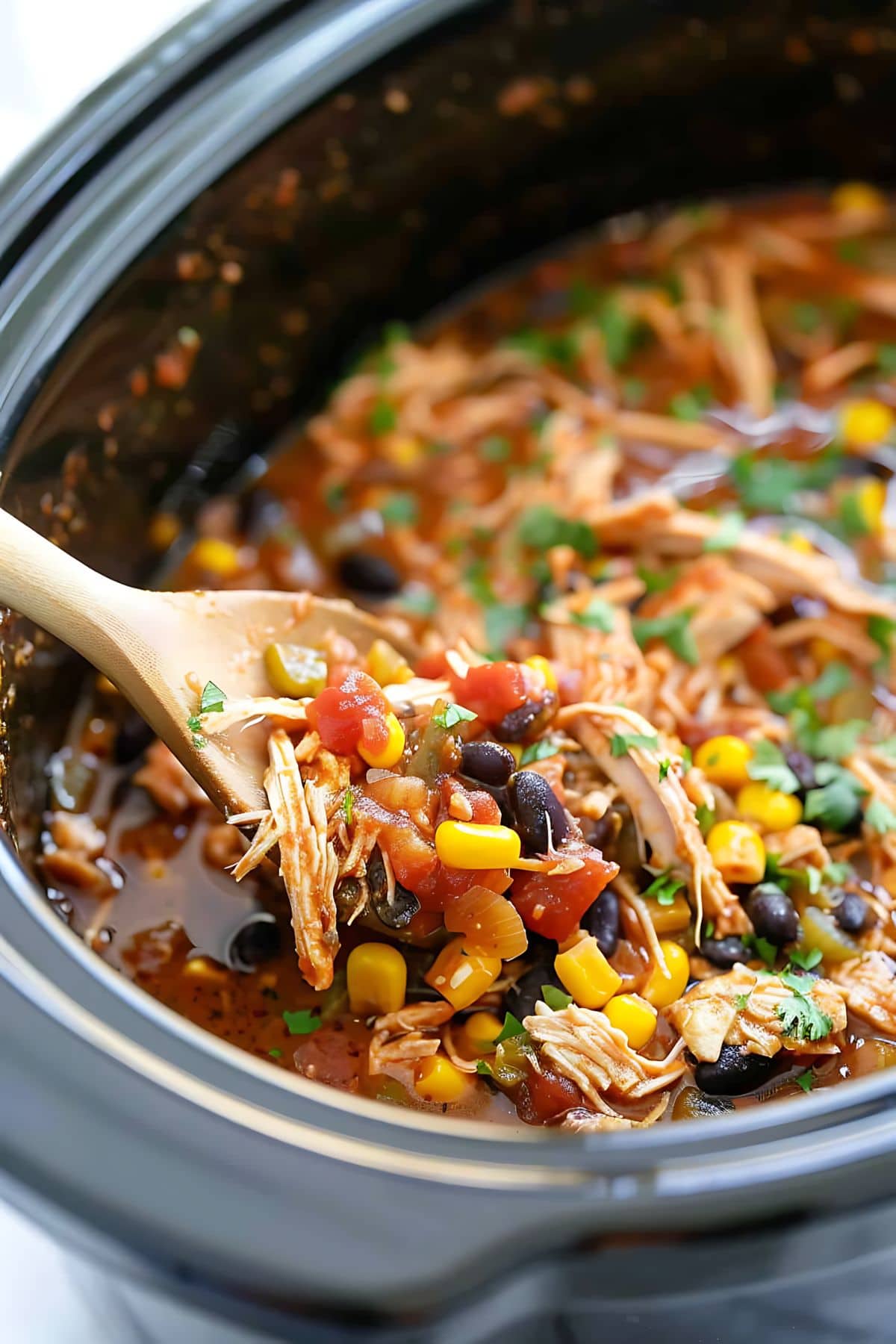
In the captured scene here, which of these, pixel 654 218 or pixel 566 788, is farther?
pixel 654 218

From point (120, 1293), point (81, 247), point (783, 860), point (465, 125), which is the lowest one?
point (783, 860)

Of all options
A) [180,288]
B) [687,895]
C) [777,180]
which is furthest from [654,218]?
[687,895]

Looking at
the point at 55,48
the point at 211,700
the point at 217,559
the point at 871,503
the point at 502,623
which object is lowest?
the point at 871,503

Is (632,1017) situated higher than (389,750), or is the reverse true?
(389,750)

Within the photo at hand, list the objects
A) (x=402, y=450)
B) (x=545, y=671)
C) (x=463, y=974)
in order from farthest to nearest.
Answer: (x=402, y=450)
(x=545, y=671)
(x=463, y=974)

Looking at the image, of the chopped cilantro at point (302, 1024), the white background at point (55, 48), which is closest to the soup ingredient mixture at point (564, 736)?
the chopped cilantro at point (302, 1024)

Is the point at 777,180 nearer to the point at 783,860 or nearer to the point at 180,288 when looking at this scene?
the point at 180,288

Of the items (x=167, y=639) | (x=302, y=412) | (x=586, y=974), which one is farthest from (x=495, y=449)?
(x=586, y=974)

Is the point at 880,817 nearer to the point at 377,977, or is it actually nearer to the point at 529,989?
the point at 529,989
